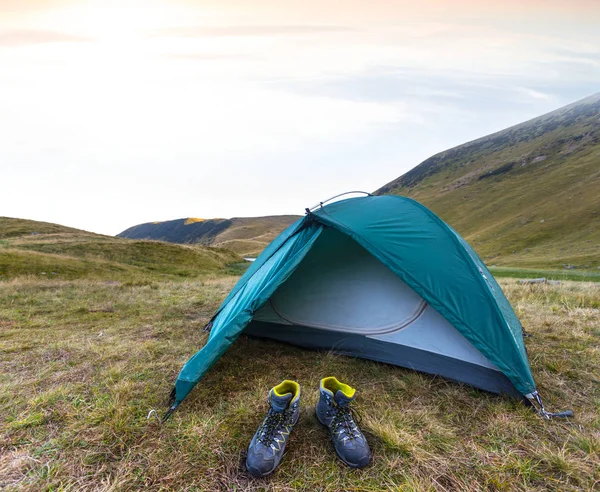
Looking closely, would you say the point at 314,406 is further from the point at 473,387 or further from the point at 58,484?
the point at 58,484

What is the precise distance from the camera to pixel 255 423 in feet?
11.1

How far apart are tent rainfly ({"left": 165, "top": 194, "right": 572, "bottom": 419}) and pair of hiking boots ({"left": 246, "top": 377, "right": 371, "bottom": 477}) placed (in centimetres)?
98

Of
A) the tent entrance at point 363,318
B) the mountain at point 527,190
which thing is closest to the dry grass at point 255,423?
the tent entrance at point 363,318

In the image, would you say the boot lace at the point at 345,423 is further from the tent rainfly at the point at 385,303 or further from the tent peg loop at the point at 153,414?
the tent peg loop at the point at 153,414

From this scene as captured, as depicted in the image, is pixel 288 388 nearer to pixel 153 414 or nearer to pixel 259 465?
pixel 259 465

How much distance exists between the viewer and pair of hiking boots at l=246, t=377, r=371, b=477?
2762 mm

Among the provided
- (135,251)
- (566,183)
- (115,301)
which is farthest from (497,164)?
(115,301)

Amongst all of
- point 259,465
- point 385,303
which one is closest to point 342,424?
point 259,465

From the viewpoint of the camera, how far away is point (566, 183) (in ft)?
235

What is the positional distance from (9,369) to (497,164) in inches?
5172

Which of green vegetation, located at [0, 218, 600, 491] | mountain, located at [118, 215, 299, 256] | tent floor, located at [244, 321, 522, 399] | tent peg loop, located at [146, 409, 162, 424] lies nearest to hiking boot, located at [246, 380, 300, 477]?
green vegetation, located at [0, 218, 600, 491]

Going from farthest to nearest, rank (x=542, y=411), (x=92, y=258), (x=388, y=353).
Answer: (x=92, y=258) < (x=388, y=353) < (x=542, y=411)

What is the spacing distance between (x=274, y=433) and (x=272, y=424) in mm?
84

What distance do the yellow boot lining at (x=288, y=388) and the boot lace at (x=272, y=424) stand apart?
188mm
